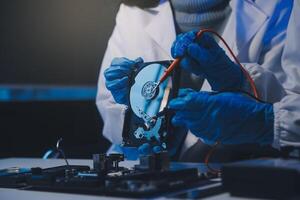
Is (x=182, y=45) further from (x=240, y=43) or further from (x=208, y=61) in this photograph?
(x=240, y=43)

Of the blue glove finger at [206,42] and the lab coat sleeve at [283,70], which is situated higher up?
the blue glove finger at [206,42]

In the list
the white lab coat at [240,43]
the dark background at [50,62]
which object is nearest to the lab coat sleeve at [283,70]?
the white lab coat at [240,43]

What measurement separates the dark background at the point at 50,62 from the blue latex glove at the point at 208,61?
73 cm

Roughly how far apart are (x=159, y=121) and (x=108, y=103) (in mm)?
643

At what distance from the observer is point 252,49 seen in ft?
4.94

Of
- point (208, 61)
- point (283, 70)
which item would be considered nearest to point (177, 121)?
point (208, 61)

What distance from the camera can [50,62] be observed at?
2.06 meters

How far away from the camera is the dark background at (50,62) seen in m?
1.94

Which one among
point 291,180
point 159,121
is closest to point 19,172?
point 159,121

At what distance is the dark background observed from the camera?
6.38ft

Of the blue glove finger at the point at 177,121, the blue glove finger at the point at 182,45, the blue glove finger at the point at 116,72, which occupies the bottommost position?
the blue glove finger at the point at 177,121

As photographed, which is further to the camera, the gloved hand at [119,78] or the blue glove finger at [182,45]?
the gloved hand at [119,78]

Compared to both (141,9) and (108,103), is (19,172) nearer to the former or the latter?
(108,103)

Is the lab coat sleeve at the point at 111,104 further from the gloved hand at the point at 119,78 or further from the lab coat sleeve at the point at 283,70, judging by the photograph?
the lab coat sleeve at the point at 283,70
